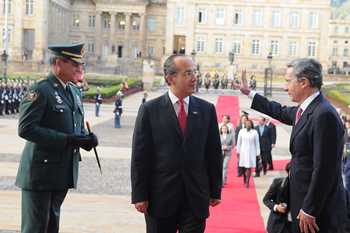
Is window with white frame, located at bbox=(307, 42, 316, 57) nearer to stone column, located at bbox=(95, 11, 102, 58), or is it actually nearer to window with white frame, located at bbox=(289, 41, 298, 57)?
window with white frame, located at bbox=(289, 41, 298, 57)

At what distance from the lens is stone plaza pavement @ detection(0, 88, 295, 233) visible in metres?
6.40

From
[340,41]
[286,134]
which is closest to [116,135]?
[286,134]

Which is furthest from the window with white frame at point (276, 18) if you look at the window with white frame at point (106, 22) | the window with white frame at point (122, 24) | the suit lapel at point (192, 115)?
the suit lapel at point (192, 115)

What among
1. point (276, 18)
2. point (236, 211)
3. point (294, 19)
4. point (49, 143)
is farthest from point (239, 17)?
point (49, 143)

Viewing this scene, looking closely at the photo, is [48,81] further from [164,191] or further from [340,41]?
[340,41]

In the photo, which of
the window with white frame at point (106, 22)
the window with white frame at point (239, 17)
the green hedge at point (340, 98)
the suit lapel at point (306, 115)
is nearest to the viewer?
the suit lapel at point (306, 115)

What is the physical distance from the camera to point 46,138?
3.89 m

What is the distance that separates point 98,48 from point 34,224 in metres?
70.8

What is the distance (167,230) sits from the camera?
3.78 metres

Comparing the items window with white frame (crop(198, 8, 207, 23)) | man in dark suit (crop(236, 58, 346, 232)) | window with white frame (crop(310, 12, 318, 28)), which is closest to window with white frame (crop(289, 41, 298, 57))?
window with white frame (crop(310, 12, 318, 28))

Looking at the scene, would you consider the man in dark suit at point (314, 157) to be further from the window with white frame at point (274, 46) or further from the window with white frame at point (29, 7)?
the window with white frame at point (29, 7)

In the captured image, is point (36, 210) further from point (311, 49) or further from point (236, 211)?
point (311, 49)

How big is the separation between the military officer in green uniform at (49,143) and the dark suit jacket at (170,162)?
712 mm

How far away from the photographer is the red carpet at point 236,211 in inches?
264
